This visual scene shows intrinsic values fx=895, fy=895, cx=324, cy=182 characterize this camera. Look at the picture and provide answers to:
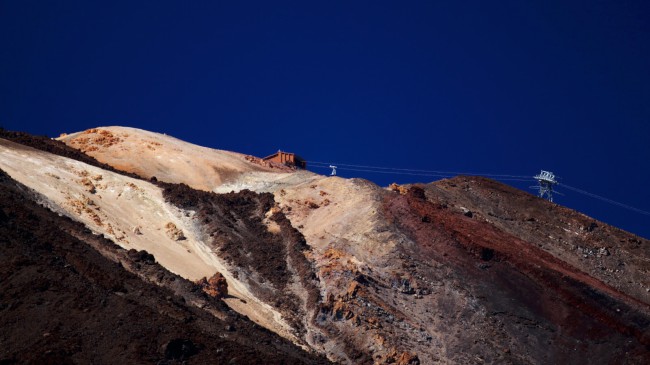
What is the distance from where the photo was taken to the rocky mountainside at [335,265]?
37375 millimetres

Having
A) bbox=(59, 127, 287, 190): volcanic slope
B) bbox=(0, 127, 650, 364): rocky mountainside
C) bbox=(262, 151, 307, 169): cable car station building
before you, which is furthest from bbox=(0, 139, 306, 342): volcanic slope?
bbox=(262, 151, 307, 169): cable car station building

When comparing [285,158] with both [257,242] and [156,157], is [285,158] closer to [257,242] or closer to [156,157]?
[156,157]

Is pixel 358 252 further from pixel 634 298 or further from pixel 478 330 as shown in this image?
pixel 634 298

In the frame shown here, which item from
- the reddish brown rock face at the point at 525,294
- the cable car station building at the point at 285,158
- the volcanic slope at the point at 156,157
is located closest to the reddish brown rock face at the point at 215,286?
the reddish brown rock face at the point at 525,294

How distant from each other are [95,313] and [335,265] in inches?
723

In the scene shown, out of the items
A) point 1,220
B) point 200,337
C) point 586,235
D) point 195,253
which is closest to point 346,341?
point 195,253

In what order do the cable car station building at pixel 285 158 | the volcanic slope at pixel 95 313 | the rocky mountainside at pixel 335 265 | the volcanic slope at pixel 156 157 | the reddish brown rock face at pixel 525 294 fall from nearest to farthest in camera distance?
1. the volcanic slope at pixel 95 313
2. the rocky mountainside at pixel 335 265
3. the reddish brown rock face at pixel 525 294
4. the volcanic slope at pixel 156 157
5. the cable car station building at pixel 285 158

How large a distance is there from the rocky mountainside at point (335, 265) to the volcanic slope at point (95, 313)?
0.55 ft

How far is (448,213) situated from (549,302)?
9.77m

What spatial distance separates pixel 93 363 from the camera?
2522cm

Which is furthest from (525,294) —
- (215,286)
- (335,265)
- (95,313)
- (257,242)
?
(95,313)

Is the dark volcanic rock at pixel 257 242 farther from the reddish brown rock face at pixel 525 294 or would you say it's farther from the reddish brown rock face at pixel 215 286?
the reddish brown rock face at pixel 525 294

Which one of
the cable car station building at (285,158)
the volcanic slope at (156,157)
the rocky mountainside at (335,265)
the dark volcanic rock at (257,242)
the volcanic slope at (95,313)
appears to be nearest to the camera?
the volcanic slope at (95,313)

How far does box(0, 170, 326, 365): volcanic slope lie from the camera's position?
25.9 metres
